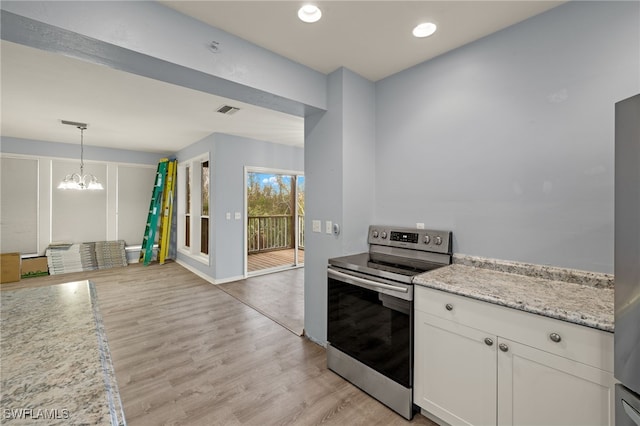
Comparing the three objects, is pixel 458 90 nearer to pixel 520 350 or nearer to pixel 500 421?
pixel 520 350

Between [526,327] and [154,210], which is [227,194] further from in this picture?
[526,327]

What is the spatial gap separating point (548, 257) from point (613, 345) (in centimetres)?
74

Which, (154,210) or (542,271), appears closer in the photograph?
(542,271)

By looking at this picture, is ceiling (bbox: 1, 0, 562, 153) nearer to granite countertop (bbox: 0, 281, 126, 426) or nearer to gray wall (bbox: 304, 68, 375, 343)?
gray wall (bbox: 304, 68, 375, 343)

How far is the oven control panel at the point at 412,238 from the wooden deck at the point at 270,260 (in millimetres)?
3566

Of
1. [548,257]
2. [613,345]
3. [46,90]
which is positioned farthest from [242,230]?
[613,345]

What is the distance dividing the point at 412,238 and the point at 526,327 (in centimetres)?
109

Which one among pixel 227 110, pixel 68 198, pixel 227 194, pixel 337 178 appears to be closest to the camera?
pixel 337 178

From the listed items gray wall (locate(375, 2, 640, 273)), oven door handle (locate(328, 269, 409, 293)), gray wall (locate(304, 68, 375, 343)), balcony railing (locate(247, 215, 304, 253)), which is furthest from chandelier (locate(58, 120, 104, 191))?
gray wall (locate(375, 2, 640, 273))

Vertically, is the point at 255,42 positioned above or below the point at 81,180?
above

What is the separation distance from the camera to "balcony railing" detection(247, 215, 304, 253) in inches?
298

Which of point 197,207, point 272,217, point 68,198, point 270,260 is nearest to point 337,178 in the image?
point 197,207

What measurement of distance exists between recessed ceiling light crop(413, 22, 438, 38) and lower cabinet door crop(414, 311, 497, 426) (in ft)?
6.29

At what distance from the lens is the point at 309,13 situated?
1.81 metres
